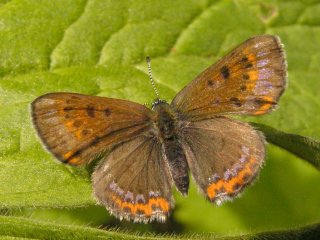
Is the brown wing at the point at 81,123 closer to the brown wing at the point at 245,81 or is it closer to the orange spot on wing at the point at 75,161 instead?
the orange spot on wing at the point at 75,161

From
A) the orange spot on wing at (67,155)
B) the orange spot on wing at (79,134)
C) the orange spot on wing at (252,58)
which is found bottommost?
the orange spot on wing at (67,155)

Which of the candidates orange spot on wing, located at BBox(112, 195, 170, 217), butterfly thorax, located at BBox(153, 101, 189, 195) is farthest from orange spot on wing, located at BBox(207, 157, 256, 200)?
orange spot on wing, located at BBox(112, 195, 170, 217)

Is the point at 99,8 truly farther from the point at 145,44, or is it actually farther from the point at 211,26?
the point at 211,26

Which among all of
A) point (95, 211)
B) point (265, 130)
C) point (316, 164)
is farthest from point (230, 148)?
point (95, 211)

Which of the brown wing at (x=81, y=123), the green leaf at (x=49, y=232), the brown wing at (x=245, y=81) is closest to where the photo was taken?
the green leaf at (x=49, y=232)

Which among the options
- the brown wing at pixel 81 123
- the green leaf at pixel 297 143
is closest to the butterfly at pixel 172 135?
A: the brown wing at pixel 81 123

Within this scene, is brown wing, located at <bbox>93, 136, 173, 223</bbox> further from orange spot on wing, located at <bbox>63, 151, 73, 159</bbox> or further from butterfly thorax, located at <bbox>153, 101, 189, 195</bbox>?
orange spot on wing, located at <bbox>63, 151, 73, 159</bbox>
